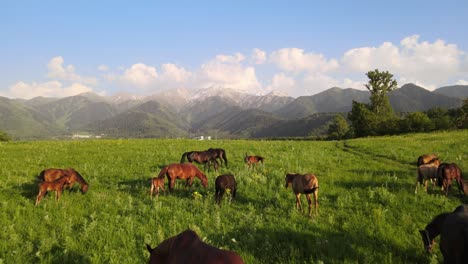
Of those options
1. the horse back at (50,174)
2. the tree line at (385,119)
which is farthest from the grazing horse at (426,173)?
the tree line at (385,119)

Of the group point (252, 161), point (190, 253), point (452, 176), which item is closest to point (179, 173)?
point (252, 161)

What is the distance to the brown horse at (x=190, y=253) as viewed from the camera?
3395 millimetres

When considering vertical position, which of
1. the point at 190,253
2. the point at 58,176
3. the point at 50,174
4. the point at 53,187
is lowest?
the point at 53,187

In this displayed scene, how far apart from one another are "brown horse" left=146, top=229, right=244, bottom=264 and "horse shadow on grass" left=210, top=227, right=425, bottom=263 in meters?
4.22

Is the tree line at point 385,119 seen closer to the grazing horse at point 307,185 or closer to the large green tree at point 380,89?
the large green tree at point 380,89

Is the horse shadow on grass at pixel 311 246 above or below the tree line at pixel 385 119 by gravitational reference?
below

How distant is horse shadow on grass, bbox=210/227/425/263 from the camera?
7883mm

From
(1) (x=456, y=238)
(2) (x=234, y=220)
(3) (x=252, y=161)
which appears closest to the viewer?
(1) (x=456, y=238)

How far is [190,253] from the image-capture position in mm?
3590

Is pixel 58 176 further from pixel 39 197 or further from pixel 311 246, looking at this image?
pixel 311 246

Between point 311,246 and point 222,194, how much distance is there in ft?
18.3

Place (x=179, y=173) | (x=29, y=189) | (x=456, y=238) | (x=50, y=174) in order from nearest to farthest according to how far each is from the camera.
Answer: (x=456, y=238), (x=50, y=174), (x=29, y=189), (x=179, y=173)

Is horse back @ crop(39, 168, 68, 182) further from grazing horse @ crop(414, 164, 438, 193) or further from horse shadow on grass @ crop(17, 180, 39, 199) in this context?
grazing horse @ crop(414, 164, 438, 193)

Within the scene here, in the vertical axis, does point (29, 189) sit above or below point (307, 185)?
below
